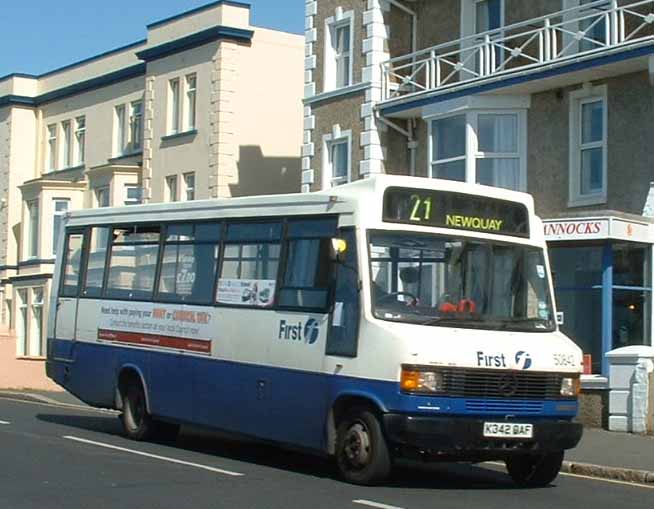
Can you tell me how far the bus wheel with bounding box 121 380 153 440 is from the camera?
16547mm

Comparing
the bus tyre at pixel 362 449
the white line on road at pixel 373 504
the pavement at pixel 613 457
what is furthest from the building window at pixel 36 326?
the white line on road at pixel 373 504

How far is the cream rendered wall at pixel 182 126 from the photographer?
35.2 m

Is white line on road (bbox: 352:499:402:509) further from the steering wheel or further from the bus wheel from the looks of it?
the bus wheel

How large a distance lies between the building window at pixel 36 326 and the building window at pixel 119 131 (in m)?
6.04

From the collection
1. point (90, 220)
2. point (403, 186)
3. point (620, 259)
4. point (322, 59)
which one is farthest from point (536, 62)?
point (403, 186)

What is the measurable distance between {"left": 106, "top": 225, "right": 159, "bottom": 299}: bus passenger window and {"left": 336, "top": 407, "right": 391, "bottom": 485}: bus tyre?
4.47 meters

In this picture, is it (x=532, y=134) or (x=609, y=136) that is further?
(x=532, y=134)

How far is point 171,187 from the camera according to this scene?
3675 cm

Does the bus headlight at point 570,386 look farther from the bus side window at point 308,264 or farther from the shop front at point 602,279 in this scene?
the shop front at point 602,279

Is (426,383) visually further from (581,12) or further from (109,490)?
(581,12)

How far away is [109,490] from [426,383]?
10.2 ft

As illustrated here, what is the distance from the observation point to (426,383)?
12.2 meters

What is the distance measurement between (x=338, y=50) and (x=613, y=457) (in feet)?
49.1

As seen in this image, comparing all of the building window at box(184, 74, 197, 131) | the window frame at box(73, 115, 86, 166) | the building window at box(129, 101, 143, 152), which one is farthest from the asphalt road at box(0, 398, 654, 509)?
the window frame at box(73, 115, 86, 166)
